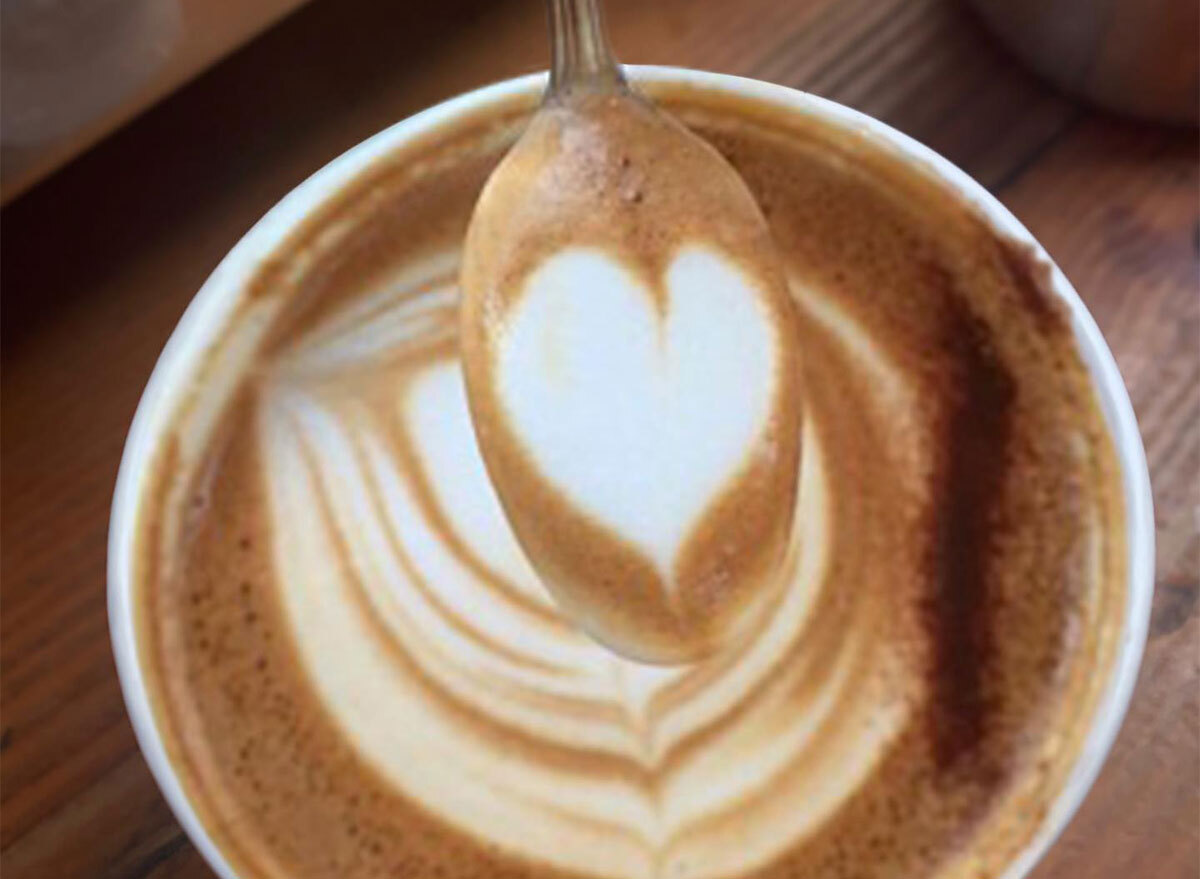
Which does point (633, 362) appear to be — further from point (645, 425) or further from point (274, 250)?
point (274, 250)

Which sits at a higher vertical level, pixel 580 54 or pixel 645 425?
pixel 580 54

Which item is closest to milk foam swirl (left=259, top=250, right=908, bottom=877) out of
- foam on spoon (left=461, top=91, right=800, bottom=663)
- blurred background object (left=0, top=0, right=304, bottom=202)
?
foam on spoon (left=461, top=91, right=800, bottom=663)

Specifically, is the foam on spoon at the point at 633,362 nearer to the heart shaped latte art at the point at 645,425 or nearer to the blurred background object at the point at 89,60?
the heart shaped latte art at the point at 645,425

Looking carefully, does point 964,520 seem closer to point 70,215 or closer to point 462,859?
point 462,859

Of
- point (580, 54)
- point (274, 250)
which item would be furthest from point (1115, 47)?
point (274, 250)

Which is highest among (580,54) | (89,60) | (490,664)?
(89,60)
